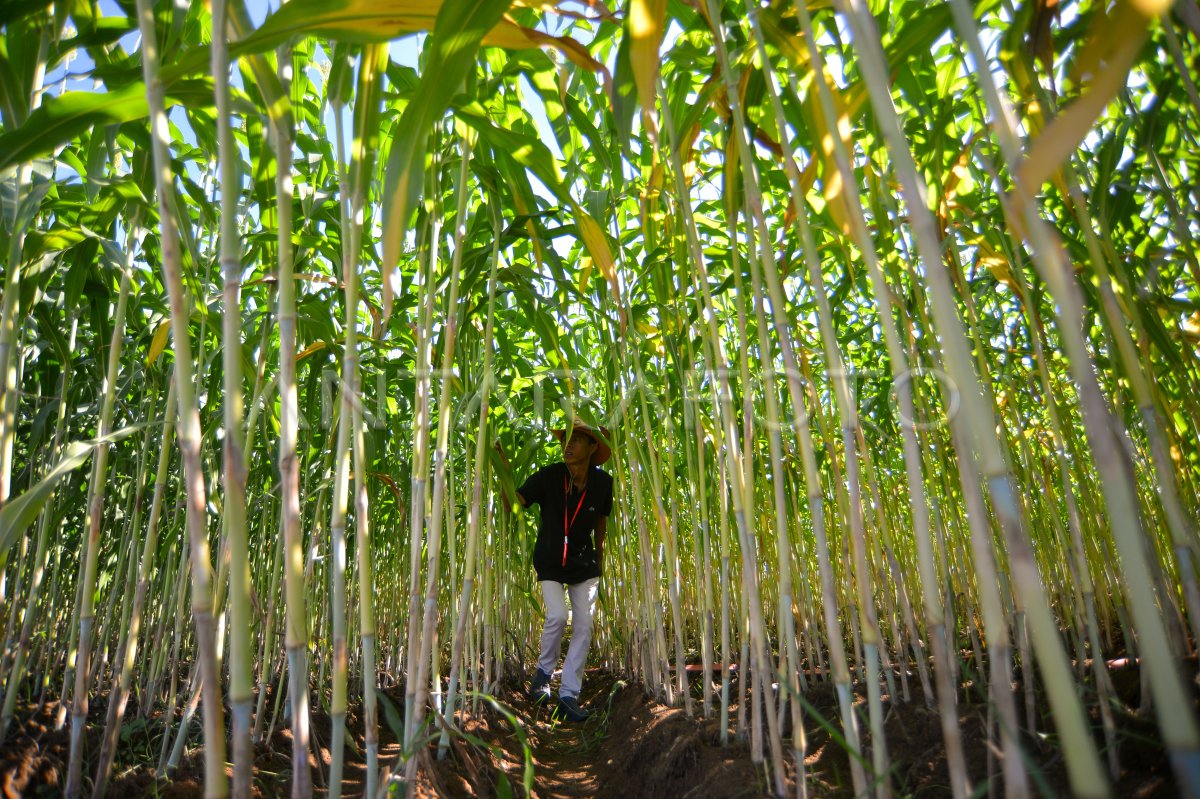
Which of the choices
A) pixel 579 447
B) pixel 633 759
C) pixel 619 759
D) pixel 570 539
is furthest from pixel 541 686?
pixel 633 759

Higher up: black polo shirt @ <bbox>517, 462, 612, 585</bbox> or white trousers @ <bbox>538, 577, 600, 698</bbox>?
black polo shirt @ <bbox>517, 462, 612, 585</bbox>

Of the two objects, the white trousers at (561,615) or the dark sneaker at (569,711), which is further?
the white trousers at (561,615)

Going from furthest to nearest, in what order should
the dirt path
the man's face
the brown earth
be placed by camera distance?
the man's face → the dirt path → the brown earth

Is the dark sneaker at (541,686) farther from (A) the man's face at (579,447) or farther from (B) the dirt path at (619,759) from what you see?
(A) the man's face at (579,447)

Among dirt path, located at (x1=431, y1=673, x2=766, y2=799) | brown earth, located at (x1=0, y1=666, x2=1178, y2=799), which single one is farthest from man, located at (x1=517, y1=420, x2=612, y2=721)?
brown earth, located at (x1=0, y1=666, x2=1178, y2=799)

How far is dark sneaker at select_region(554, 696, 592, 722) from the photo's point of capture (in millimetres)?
2523

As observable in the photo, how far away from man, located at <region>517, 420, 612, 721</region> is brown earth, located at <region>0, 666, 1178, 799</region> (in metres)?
0.59

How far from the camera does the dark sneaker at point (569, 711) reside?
2.52 metres

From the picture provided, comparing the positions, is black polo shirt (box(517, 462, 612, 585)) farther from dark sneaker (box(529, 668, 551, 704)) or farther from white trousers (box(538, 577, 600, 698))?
dark sneaker (box(529, 668, 551, 704))

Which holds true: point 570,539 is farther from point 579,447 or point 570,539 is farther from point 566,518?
point 579,447

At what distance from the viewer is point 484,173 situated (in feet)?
4.65

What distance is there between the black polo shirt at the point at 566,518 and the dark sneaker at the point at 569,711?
0.45 m

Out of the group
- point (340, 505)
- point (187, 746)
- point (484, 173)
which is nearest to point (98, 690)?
point (187, 746)

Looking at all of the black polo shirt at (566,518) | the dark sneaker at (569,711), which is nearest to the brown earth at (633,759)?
the dark sneaker at (569,711)
